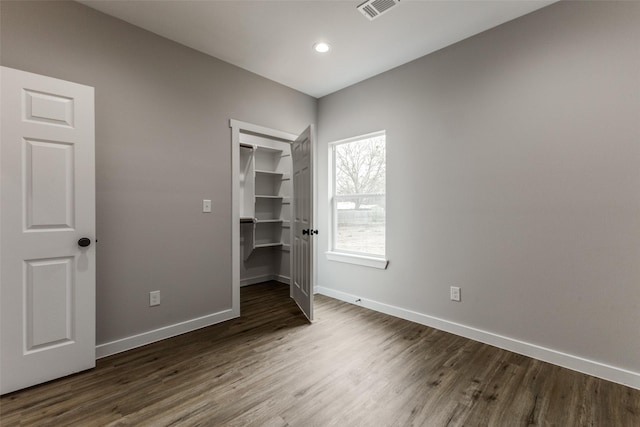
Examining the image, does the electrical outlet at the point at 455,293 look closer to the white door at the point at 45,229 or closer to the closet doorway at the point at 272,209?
the closet doorway at the point at 272,209

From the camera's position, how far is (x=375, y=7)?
2123mm

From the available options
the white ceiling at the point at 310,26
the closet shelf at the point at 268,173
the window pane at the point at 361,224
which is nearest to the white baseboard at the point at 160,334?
the window pane at the point at 361,224

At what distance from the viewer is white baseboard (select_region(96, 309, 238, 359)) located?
7.37 feet

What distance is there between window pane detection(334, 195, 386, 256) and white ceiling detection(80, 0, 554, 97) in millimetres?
1533

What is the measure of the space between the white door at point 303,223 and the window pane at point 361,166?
603mm

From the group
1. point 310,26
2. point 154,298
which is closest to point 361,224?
point 310,26

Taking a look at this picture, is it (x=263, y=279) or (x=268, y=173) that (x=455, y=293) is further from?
(x=268, y=173)

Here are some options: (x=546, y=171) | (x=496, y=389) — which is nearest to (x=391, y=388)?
(x=496, y=389)

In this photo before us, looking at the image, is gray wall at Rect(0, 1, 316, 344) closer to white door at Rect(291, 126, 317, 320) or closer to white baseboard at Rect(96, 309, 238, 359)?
white baseboard at Rect(96, 309, 238, 359)

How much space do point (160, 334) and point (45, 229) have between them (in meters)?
1.23

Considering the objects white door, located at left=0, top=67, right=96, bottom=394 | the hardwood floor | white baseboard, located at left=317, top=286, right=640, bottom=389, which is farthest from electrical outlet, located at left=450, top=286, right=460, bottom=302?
white door, located at left=0, top=67, right=96, bottom=394

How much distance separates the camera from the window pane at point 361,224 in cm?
333

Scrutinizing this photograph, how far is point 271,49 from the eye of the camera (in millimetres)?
2719

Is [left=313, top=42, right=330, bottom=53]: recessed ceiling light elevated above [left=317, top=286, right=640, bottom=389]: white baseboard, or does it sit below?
above
